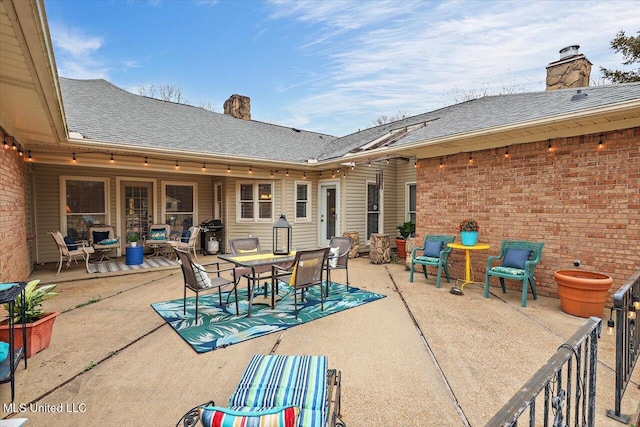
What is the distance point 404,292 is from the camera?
5609 millimetres

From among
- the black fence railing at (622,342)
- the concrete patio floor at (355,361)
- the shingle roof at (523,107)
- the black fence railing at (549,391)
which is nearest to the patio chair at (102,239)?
the concrete patio floor at (355,361)

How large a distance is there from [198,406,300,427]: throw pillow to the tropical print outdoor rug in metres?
2.40

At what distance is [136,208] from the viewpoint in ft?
30.7

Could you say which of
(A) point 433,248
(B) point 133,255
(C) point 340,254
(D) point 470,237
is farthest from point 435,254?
(B) point 133,255

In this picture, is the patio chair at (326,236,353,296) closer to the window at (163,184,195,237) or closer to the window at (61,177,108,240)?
the window at (163,184,195,237)

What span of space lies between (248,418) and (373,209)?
923cm

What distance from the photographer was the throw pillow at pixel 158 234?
29.1ft

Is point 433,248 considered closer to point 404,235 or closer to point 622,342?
point 404,235

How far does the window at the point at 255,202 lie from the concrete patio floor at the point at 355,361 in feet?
15.9

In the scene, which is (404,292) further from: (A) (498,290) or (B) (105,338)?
(B) (105,338)

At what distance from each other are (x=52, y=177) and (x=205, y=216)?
414 centimetres

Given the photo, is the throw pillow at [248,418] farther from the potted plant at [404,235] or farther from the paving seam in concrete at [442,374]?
the potted plant at [404,235]

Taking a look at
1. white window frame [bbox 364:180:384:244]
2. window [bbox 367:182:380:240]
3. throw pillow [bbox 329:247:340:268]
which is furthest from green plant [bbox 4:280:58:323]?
window [bbox 367:182:380:240]

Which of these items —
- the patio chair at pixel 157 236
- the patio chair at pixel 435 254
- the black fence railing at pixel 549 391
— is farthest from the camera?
the patio chair at pixel 157 236
